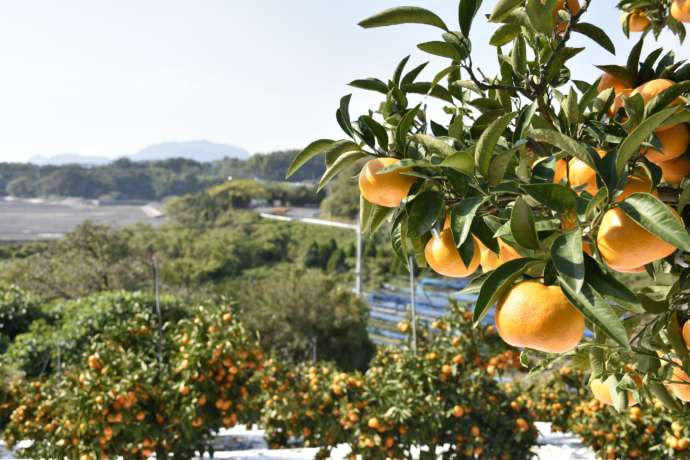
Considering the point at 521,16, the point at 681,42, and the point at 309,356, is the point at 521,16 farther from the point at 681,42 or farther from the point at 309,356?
the point at 309,356

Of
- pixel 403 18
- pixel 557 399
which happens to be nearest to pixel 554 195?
pixel 403 18

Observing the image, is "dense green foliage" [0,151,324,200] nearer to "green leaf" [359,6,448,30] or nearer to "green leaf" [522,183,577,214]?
"green leaf" [359,6,448,30]

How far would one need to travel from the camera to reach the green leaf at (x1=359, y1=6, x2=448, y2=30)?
2.22ft

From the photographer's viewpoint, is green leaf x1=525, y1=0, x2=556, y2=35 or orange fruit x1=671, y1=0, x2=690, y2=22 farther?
orange fruit x1=671, y1=0, x2=690, y2=22

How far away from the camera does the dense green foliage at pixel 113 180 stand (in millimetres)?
37219

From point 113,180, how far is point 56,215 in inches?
337

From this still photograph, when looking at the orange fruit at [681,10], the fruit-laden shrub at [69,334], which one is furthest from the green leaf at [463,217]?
the fruit-laden shrub at [69,334]

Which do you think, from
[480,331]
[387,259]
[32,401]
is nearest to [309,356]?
[32,401]

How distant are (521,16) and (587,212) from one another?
1.15 ft

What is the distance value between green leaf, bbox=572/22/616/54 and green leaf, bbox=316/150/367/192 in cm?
39

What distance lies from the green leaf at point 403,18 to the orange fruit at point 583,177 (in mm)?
250

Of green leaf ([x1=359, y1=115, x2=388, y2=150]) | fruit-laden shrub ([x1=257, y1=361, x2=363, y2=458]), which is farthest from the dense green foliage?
green leaf ([x1=359, y1=115, x2=388, y2=150])

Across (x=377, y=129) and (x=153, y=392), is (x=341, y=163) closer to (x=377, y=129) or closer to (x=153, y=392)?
(x=377, y=129)

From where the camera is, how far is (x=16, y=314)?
6410mm
